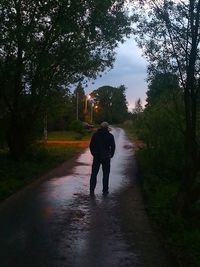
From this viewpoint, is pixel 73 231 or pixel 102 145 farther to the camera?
pixel 102 145

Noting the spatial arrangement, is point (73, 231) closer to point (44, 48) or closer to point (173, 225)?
point (173, 225)

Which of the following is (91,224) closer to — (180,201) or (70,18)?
(180,201)

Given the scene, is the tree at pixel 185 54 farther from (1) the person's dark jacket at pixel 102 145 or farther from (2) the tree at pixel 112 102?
(2) the tree at pixel 112 102

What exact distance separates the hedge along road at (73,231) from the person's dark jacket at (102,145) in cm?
99

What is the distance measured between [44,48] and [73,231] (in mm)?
12289

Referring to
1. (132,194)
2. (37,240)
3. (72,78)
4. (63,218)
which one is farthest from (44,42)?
(37,240)

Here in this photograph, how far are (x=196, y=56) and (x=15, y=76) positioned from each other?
Answer: 11327mm

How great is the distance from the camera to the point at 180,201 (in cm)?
1083

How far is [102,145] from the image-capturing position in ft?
46.7

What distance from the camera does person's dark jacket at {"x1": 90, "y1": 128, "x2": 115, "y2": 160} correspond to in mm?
14227

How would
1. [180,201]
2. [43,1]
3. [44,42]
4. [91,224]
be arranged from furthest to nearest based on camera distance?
[44,42] < [43,1] < [180,201] < [91,224]

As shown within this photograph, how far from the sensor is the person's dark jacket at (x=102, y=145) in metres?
14.2

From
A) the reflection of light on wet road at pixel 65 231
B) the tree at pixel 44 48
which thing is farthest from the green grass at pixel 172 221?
the tree at pixel 44 48

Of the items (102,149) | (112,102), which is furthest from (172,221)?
(112,102)
